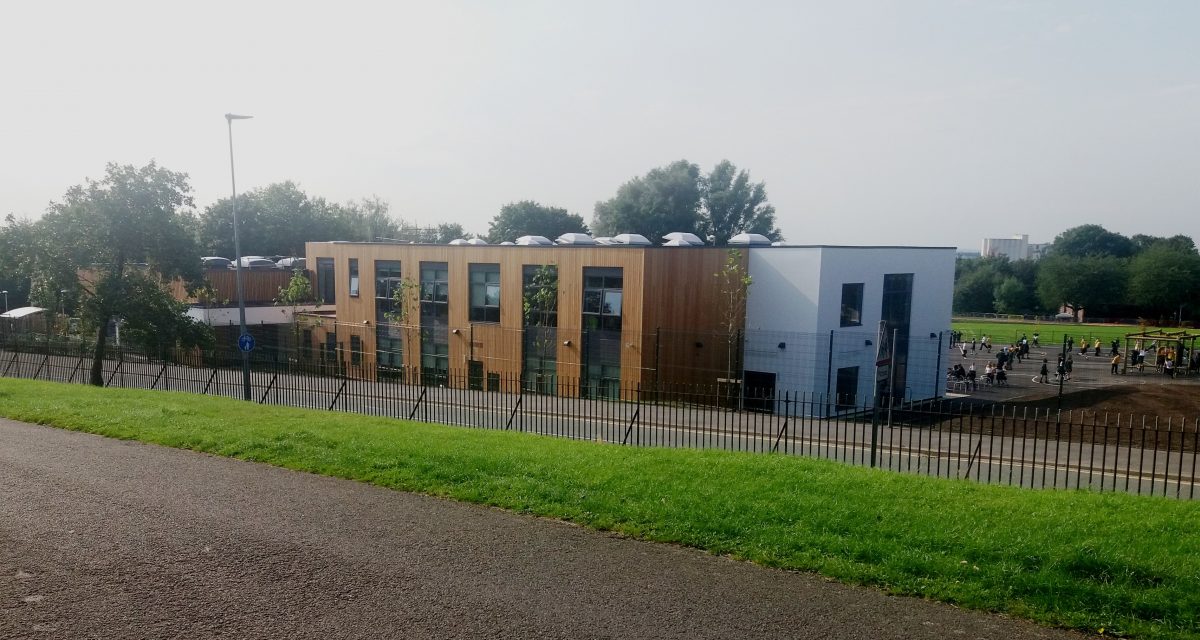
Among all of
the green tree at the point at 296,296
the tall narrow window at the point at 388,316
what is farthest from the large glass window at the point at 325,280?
the tall narrow window at the point at 388,316

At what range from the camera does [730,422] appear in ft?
75.3

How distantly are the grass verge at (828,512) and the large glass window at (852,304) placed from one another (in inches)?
747

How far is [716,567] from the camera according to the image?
7.85m

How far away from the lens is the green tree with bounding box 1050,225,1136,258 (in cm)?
9669

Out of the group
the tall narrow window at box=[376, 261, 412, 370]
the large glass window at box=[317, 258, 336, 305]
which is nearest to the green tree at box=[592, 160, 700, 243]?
the large glass window at box=[317, 258, 336, 305]

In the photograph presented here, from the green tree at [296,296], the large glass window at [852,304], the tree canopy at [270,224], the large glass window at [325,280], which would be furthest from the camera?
the tree canopy at [270,224]

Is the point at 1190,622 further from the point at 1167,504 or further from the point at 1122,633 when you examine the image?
the point at 1167,504

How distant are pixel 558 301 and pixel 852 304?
34.3ft

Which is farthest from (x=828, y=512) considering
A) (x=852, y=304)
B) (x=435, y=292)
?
(x=435, y=292)

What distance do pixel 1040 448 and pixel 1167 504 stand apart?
10891 millimetres

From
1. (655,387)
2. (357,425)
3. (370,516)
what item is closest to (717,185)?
(655,387)

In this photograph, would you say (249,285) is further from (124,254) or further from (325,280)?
(124,254)

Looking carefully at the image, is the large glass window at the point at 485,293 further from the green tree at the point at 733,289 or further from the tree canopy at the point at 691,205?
the tree canopy at the point at 691,205

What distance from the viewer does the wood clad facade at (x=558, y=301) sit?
98.7 feet
